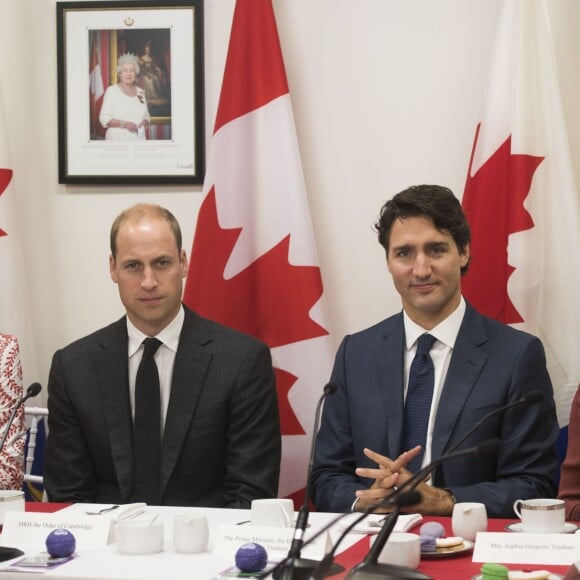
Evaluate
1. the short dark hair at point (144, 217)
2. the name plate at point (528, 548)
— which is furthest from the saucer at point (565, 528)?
the short dark hair at point (144, 217)

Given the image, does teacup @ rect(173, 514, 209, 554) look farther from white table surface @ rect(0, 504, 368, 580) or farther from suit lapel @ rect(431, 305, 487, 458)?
suit lapel @ rect(431, 305, 487, 458)

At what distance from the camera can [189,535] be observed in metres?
1.95

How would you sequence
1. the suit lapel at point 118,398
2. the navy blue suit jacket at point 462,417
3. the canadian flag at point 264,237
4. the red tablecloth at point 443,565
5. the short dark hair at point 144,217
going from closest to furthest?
the red tablecloth at point 443,565 → the navy blue suit jacket at point 462,417 → the suit lapel at point 118,398 → the short dark hair at point 144,217 → the canadian flag at point 264,237

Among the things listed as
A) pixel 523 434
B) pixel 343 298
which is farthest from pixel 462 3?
pixel 523 434

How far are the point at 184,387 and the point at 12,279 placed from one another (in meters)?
1.12

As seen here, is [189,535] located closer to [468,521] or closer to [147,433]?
[468,521]

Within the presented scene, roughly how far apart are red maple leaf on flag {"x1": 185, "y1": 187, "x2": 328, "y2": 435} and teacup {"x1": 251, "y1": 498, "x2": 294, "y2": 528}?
140cm

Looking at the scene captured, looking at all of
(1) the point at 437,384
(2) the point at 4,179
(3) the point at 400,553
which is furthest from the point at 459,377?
(2) the point at 4,179

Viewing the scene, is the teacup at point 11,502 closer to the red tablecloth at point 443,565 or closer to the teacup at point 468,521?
the red tablecloth at point 443,565

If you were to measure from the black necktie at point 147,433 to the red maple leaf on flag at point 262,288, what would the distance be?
0.64 metres

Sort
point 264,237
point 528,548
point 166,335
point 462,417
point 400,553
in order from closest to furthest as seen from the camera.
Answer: point 400,553, point 528,548, point 462,417, point 166,335, point 264,237

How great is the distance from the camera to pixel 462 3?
369 centimetres

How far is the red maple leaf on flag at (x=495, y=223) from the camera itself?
3412mm

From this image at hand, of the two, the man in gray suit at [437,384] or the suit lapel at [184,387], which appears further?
the suit lapel at [184,387]
